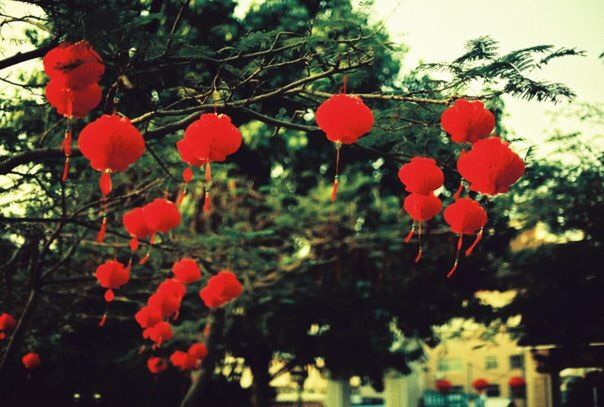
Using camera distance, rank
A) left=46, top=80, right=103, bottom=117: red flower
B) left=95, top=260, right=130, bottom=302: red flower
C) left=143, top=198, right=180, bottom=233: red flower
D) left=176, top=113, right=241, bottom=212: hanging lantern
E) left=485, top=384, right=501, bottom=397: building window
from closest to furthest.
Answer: left=46, top=80, right=103, bottom=117: red flower
left=176, top=113, right=241, bottom=212: hanging lantern
left=143, top=198, right=180, bottom=233: red flower
left=95, top=260, right=130, bottom=302: red flower
left=485, top=384, right=501, bottom=397: building window

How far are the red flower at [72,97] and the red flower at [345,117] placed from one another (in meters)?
1.48

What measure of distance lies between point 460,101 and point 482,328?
11856mm

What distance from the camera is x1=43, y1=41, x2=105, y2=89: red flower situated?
2.97 metres

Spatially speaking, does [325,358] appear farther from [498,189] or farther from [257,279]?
[498,189]

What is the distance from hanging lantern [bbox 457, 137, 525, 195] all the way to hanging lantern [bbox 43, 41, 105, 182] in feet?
8.09

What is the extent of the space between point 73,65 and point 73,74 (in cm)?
8

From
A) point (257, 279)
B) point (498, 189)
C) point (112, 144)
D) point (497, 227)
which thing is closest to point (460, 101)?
point (498, 189)

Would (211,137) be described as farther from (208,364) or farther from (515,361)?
(515,361)

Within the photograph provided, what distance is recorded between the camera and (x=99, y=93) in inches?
129

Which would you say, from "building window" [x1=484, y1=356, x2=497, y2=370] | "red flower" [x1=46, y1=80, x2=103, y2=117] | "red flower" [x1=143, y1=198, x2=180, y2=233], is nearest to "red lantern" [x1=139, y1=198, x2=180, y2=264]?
"red flower" [x1=143, y1=198, x2=180, y2=233]

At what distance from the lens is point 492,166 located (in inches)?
144

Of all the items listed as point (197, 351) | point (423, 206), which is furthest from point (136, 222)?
point (197, 351)

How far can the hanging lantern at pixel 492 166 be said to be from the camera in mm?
3648

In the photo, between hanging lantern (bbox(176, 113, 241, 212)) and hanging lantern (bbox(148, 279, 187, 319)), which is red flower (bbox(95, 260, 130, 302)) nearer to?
hanging lantern (bbox(148, 279, 187, 319))
